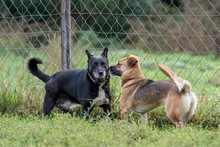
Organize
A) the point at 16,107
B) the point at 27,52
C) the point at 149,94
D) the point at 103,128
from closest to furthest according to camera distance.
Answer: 1. the point at 103,128
2. the point at 149,94
3. the point at 16,107
4. the point at 27,52

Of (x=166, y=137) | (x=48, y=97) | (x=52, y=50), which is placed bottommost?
(x=166, y=137)

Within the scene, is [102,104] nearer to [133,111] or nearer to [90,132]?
[133,111]

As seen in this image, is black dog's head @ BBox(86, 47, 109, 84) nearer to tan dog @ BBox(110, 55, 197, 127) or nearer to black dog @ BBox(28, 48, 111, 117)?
black dog @ BBox(28, 48, 111, 117)

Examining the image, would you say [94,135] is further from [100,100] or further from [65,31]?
[65,31]

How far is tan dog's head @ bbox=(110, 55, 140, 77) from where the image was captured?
303 inches

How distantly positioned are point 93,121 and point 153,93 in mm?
775

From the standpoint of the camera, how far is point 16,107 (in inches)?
314

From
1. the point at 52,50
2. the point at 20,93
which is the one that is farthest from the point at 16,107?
the point at 52,50

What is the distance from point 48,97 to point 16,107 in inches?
19.9

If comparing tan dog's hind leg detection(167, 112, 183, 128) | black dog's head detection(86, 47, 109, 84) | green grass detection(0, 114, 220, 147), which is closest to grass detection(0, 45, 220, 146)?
green grass detection(0, 114, 220, 147)

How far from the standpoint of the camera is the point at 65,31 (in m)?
8.05

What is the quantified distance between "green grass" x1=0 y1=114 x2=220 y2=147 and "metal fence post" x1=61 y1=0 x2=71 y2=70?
5.28 feet

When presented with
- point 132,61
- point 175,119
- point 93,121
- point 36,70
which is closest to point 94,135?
point 93,121

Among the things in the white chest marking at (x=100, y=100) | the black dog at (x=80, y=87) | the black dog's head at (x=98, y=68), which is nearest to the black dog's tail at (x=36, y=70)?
the black dog at (x=80, y=87)
